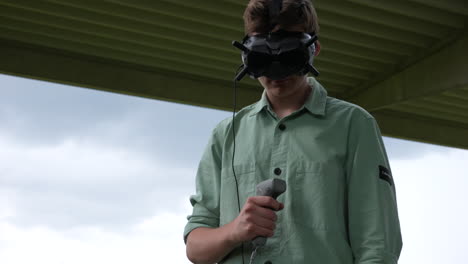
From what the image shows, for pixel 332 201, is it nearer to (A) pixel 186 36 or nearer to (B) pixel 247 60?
(B) pixel 247 60

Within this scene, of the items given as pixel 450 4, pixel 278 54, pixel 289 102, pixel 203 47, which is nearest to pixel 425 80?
pixel 450 4

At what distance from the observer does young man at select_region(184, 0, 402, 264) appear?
1.35 metres

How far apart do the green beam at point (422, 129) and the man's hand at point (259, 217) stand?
808 centimetres

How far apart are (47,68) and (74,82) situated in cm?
35

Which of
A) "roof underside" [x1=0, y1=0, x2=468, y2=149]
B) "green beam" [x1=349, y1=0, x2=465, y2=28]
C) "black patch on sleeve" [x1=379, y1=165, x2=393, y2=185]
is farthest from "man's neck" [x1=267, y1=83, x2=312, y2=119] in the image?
"green beam" [x1=349, y1=0, x2=465, y2=28]

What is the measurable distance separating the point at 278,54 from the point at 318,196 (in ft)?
1.21

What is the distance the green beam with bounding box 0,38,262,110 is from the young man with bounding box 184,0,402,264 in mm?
5787

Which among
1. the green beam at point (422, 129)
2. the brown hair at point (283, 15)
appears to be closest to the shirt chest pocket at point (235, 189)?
the brown hair at point (283, 15)

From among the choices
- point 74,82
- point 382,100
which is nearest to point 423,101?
point 382,100

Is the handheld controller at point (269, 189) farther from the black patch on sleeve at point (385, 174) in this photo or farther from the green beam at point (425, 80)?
the green beam at point (425, 80)

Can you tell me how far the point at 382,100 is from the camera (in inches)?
313

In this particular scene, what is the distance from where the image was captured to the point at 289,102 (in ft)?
5.14

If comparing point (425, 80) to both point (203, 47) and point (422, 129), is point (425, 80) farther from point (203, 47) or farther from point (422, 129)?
point (203, 47)

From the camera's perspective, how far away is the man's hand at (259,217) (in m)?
1.29
